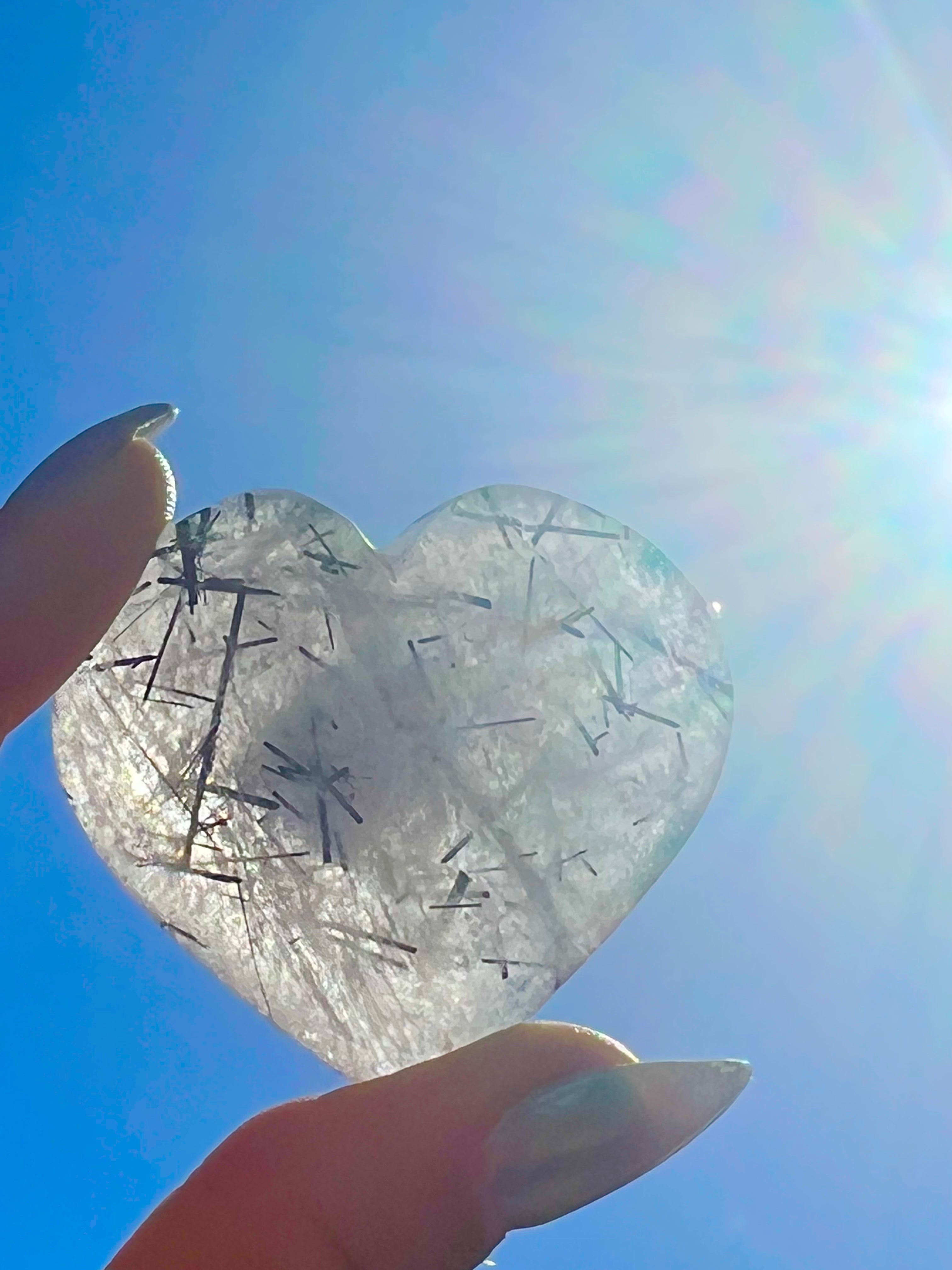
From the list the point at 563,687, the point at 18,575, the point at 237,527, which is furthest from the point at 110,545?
the point at 563,687

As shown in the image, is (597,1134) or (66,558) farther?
(66,558)

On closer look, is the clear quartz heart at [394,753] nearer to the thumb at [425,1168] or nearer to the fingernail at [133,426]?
the fingernail at [133,426]

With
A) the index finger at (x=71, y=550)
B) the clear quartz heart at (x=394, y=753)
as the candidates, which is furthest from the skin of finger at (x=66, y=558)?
the clear quartz heart at (x=394, y=753)

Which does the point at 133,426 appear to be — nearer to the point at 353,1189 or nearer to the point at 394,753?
the point at 394,753

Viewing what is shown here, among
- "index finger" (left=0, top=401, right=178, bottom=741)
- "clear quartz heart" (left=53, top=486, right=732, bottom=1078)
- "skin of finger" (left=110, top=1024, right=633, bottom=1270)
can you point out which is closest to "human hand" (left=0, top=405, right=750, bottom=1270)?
"skin of finger" (left=110, top=1024, right=633, bottom=1270)

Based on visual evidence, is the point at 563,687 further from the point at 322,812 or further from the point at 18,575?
the point at 18,575

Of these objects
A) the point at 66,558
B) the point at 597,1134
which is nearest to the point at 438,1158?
the point at 597,1134
